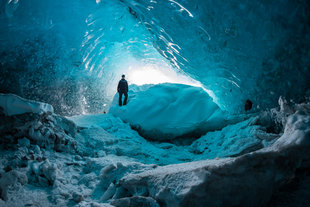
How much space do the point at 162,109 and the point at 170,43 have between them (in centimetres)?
204

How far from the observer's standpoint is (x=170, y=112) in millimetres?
5613

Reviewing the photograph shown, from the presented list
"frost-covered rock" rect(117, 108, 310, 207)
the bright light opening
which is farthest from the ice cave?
the bright light opening

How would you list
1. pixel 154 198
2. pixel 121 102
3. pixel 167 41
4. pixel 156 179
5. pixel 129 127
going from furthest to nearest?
pixel 121 102 < pixel 129 127 < pixel 167 41 < pixel 156 179 < pixel 154 198

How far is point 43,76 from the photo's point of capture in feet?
13.3

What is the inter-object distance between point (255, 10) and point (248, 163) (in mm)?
1929

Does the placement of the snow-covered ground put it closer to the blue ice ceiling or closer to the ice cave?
the ice cave

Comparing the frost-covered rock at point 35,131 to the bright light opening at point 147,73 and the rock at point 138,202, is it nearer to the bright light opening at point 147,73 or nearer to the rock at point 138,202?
the rock at point 138,202

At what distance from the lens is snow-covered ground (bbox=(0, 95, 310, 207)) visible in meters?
1.14

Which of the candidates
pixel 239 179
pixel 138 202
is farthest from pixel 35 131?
pixel 239 179

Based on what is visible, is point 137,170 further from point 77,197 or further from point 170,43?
point 170,43

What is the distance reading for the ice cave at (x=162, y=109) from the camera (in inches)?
48.6

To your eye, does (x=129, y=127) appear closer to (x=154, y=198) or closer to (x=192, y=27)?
(x=192, y=27)

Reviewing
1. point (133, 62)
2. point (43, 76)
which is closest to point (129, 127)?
point (43, 76)

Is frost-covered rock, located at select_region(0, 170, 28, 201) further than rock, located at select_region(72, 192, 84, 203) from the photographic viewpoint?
No
